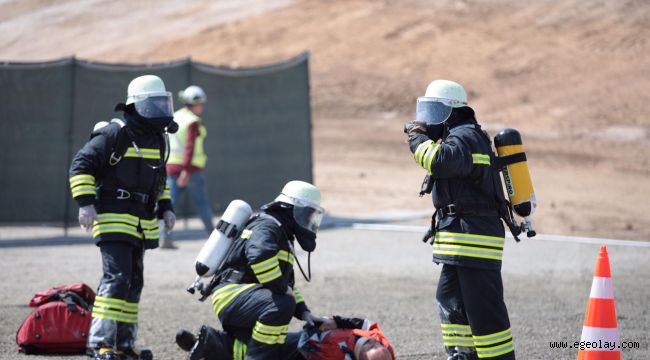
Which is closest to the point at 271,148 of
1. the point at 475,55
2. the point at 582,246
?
the point at 582,246

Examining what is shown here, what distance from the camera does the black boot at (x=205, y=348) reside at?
21.0 feet

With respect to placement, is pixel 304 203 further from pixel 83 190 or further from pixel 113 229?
pixel 83 190

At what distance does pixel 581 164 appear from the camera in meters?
26.2

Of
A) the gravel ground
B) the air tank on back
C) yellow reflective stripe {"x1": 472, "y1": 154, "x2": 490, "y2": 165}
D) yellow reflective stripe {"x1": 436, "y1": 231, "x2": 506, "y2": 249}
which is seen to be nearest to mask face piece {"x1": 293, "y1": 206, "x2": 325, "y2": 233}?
the air tank on back

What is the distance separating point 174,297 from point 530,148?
784 inches

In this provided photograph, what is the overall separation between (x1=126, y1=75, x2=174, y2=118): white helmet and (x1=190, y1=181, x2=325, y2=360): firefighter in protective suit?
1.11m

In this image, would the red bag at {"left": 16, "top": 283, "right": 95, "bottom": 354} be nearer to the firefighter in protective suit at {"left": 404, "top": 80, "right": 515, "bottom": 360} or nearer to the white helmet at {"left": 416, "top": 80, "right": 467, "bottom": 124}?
the firefighter in protective suit at {"left": 404, "top": 80, "right": 515, "bottom": 360}

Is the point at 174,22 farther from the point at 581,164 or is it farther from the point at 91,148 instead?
the point at 91,148

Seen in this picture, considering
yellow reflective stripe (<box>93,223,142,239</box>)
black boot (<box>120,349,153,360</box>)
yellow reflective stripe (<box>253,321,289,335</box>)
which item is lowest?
black boot (<box>120,349,153,360</box>)

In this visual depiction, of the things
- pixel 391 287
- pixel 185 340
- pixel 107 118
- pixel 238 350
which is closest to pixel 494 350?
pixel 238 350

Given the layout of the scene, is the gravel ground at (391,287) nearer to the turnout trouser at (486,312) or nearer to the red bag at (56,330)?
the red bag at (56,330)

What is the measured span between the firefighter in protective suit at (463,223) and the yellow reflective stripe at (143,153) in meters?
1.93

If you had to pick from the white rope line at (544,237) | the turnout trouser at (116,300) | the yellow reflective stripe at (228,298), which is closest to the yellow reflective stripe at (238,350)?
the yellow reflective stripe at (228,298)

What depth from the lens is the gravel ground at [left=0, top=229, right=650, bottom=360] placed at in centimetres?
820
